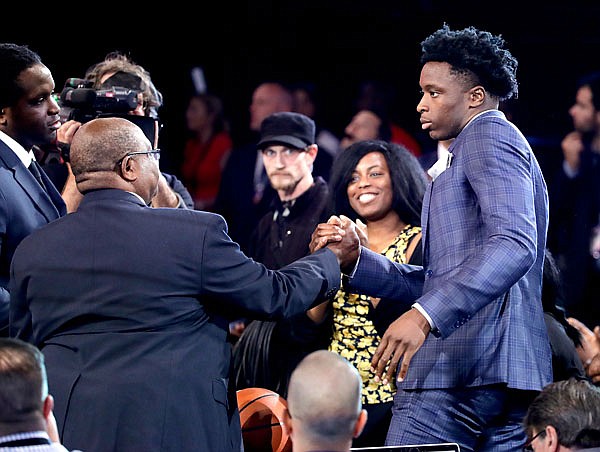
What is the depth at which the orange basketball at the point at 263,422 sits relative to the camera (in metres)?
3.41

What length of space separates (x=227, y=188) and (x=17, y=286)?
4.07 metres

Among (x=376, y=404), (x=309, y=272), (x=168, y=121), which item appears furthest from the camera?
(x=168, y=121)

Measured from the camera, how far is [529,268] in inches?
107

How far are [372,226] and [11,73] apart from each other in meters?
1.65

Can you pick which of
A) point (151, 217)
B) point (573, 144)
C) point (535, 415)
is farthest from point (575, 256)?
point (151, 217)

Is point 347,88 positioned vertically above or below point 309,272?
above

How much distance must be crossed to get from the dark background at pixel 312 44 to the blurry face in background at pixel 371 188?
2.28 metres

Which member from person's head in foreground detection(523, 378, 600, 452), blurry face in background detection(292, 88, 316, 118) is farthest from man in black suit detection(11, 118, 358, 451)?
blurry face in background detection(292, 88, 316, 118)

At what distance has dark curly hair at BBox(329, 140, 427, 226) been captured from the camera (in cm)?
418

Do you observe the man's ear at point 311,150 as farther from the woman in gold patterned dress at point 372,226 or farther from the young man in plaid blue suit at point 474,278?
the young man in plaid blue suit at point 474,278

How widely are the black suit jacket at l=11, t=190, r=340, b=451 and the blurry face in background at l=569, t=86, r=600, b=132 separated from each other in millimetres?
3855

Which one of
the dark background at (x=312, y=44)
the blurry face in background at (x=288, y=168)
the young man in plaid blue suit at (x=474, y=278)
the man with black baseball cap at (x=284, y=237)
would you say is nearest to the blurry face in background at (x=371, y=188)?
the man with black baseball cap at (x=284, y=237)

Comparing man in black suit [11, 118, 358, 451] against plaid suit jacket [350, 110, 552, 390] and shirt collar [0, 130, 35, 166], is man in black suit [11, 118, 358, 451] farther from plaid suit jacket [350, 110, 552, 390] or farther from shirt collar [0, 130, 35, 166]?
shirt collar [0, 130, 35, 166]

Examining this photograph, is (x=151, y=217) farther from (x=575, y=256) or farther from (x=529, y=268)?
(x=575, y=256)
